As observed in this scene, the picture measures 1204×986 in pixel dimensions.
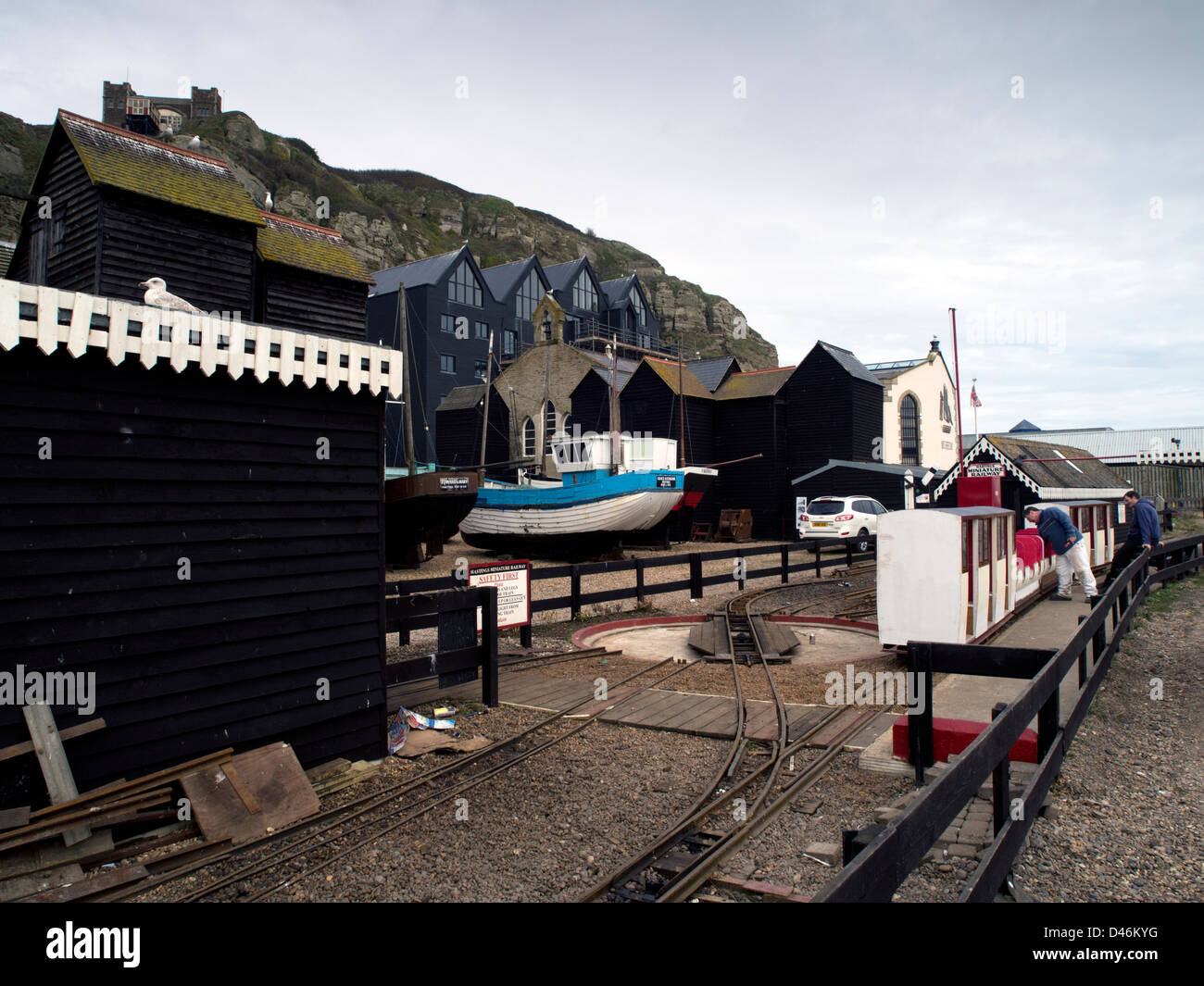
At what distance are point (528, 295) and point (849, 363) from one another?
28988 mm

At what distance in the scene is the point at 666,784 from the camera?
5574 mm

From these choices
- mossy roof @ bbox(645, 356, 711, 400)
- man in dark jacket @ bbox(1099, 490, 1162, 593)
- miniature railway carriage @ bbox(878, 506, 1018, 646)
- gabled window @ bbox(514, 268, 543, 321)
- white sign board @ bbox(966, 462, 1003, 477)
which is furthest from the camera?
gabled window @ bbox(514, 268, 543, 321)

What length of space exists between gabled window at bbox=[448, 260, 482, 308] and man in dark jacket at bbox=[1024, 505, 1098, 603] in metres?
41.1

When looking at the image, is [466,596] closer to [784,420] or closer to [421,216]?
[784,420]

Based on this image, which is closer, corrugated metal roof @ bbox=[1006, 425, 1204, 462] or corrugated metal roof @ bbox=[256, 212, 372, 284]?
corrugated metal roof @ bbox=[256, 212, 372, 284]

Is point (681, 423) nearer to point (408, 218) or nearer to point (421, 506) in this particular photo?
point (421, 506)

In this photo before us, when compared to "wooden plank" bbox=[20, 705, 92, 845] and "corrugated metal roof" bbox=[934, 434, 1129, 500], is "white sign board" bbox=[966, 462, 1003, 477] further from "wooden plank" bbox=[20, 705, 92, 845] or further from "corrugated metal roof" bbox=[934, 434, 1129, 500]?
"wooden plank" bbox=[20, 705, 92, 845]

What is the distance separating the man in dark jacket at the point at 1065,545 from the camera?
1249 cm

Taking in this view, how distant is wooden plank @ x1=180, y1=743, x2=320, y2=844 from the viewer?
4727mm

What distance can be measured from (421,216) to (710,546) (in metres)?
83.6

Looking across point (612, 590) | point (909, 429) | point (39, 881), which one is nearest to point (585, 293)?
point (909, 429)

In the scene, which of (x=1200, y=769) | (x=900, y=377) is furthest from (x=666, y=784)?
(x=900, y=377)

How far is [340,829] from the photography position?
4898mm

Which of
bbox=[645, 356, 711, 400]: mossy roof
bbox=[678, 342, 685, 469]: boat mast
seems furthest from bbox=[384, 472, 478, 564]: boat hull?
bbox=[645, 356, 711, 400]: mossy roof
